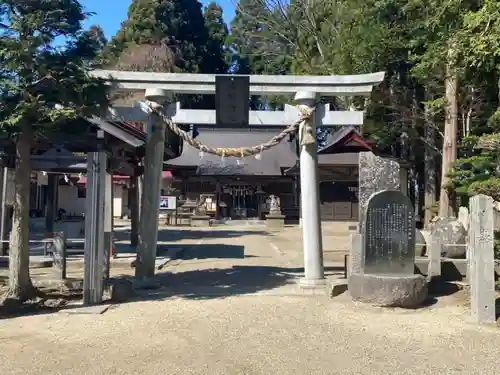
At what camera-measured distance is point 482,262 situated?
7367 mm

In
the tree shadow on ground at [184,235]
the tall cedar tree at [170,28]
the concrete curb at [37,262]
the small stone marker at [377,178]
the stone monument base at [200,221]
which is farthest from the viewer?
the tall cedar tree at [170,28]

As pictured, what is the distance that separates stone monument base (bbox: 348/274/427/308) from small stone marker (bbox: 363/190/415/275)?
24 cm

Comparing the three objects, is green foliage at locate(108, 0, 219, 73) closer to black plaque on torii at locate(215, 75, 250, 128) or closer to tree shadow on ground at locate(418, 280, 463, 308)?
black plaque on torii at locate(215, 75, 250, 128)

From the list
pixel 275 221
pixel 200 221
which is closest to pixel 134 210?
pixel 275 221

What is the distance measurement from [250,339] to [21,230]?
4.16 m

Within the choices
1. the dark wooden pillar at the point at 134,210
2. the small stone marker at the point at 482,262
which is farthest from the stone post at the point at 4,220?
the small stone marker at the point at 482,262

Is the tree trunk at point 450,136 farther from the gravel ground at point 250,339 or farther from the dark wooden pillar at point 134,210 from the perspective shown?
the dark wooden pillar at point 134,210

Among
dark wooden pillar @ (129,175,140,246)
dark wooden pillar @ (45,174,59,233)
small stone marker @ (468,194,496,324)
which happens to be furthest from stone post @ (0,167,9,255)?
small stone marker @ (468,194,496,324)

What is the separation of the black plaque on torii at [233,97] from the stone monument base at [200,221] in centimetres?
2002

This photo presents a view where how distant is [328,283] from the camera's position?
9.41 metres

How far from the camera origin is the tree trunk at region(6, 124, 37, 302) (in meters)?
8.20

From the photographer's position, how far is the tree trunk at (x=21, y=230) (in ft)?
26.9

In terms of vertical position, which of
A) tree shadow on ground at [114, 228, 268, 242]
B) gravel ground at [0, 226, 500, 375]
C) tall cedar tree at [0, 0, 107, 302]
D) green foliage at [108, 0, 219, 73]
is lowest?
gravel ground at [0, 226, 500, 375]

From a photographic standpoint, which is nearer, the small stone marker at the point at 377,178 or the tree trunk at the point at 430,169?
the small stone marker at the point at 377,178
